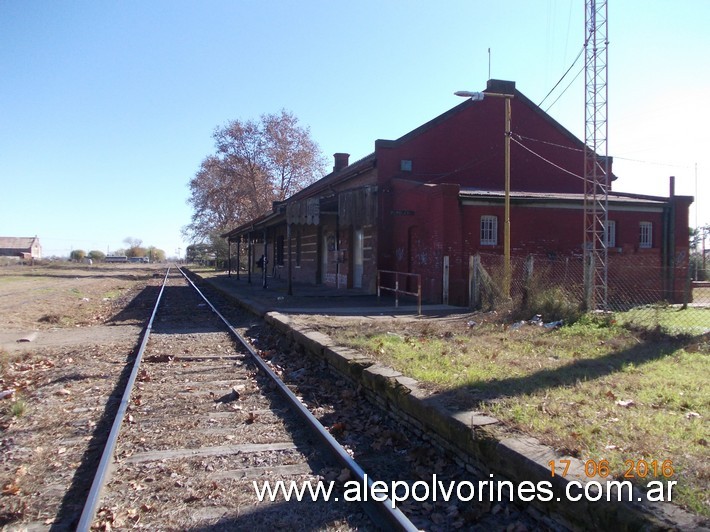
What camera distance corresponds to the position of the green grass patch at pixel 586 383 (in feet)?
13.7

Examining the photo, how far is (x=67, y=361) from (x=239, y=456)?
6.05 metres

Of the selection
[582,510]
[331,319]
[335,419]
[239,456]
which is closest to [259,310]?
[331,319]

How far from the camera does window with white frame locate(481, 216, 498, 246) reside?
58.1ft

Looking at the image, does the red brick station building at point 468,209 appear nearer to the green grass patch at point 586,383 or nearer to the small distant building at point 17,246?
the green grass patch at point 586,383

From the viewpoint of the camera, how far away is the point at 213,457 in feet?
16.7

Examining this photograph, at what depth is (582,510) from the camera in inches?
133

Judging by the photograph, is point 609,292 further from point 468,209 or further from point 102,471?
point 102,471

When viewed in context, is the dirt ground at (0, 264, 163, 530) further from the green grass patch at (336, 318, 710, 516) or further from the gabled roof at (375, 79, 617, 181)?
the gabled roof at (375, 79, 617, 181)

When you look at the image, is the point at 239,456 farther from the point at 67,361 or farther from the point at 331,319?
the point at 331,319

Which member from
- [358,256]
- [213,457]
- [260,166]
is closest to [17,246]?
[260,166]

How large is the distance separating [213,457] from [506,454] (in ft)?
8.42

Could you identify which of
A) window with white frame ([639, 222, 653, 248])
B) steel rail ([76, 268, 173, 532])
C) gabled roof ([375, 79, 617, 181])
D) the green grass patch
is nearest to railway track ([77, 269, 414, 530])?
steel rail ([76, 268, 173, 532])

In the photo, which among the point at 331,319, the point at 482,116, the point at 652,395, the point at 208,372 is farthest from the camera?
the point at 482,116

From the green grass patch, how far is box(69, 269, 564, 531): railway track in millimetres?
727
